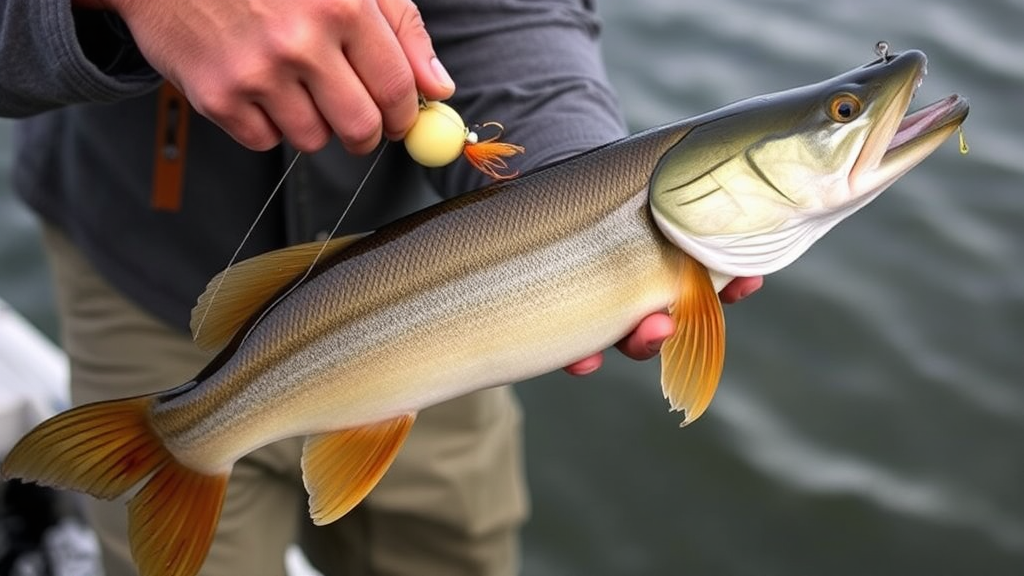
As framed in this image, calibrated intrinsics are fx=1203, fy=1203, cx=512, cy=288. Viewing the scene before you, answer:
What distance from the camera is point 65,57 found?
4.98ft

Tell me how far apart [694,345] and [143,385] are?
1254 millimetres

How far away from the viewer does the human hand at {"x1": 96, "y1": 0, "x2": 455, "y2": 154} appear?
1.35 meters

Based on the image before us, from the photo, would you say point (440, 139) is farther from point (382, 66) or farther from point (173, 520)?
point (173, 520)

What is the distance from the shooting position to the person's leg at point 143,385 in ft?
7.81

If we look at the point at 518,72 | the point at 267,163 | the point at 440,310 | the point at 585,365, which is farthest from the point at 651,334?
the point at 267,163

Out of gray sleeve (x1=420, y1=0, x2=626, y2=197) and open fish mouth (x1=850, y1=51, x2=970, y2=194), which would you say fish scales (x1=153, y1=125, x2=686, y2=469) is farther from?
gray sleeve (x1=420, y1=0, x2=626, y2=197)

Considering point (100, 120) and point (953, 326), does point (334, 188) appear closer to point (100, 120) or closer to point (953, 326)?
point (100, 120)

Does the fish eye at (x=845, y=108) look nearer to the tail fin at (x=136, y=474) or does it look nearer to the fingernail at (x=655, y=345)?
the fingernail at (x=655, y=345)

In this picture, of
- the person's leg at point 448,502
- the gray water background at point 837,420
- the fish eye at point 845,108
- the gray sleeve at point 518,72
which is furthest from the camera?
the gray water background at point 837,420

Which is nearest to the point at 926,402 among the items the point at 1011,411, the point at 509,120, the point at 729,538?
the point at 1011,411

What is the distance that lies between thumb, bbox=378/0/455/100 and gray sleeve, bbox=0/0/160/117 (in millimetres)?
370

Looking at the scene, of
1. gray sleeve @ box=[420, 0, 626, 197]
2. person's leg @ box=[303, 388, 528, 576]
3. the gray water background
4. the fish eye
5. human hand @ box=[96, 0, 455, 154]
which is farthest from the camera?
the gray water background

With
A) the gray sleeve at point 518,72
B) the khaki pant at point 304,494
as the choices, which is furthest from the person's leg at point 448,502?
the gray sleeve at point 518,72

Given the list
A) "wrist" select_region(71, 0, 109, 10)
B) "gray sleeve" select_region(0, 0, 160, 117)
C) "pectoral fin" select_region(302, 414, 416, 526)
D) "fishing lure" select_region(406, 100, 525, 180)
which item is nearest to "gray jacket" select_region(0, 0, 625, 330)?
"gray sleeve" select_region(0, 0, 160, 117)
